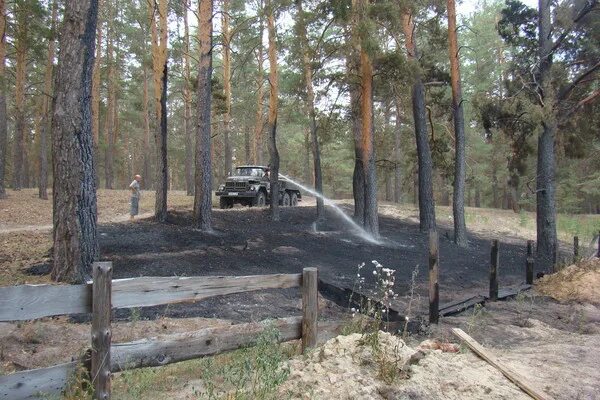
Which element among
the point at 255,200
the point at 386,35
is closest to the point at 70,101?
the point at 386,35

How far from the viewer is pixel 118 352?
3838 millimetres

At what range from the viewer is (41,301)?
3.46 m

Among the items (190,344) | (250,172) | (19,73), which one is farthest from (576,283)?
(19,73)

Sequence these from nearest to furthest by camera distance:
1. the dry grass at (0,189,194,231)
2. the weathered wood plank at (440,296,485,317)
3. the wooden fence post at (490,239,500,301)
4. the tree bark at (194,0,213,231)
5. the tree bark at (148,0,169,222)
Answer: the weathered wood plank at (440,296,485,317), the wooden fence post at (490,239,500,301), the tree bark at (194,0,213,231), the tree bark at (148,0,169,222), the dry grass at (0,189,194,231)

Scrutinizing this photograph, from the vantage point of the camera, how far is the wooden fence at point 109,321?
338 cm

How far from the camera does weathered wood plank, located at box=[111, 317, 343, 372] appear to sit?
12.8 feet

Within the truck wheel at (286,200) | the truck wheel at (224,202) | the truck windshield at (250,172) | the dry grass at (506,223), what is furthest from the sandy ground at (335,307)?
the truck wheel at (286,200)

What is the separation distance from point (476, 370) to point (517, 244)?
1836 cm

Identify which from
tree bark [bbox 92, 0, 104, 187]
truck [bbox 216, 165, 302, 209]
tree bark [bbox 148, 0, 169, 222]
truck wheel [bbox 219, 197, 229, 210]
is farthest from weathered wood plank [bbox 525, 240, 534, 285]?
tree bark [bbox 92, 0, 104, 187]

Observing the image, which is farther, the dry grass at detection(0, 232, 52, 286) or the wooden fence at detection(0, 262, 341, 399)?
the dry grass at detection(0, 232, 52, 286)

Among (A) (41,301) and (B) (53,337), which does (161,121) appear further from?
(A) (41,301)

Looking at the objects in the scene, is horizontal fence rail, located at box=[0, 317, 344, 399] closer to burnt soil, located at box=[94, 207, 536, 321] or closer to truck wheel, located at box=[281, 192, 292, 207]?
burnt soil, located at box=[94, 207, 536, 321]

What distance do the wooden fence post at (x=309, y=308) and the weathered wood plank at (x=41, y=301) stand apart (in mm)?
2213

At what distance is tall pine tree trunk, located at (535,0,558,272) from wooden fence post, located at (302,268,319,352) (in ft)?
40.1
